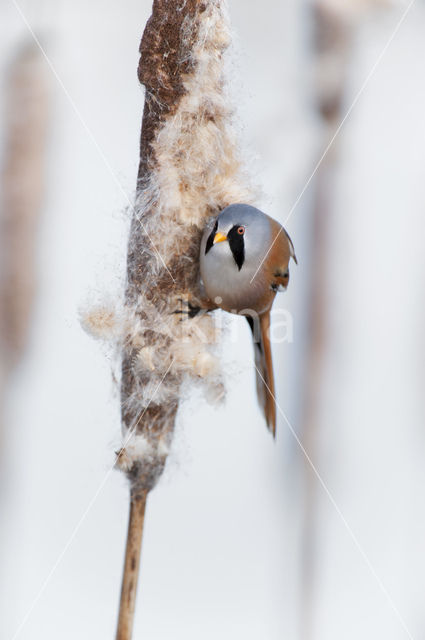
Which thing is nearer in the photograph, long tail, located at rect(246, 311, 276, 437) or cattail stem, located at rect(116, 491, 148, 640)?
cattail stem, located at rect(116, 491, 148, 640)

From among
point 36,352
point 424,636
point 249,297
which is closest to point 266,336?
point 249,297

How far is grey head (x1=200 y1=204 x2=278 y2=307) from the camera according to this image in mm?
622

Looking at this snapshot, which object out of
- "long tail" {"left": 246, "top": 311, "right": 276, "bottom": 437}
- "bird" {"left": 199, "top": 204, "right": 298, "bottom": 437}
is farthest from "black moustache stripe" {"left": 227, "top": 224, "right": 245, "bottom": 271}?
"long tail" {"left": 246, "top": 311, "right": 276, "bottom": 437}

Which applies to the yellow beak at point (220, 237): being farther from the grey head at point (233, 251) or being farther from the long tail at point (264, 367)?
the long tail at point (264, 367)

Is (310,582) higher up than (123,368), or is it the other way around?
(123,368)

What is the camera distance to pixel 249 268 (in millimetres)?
648

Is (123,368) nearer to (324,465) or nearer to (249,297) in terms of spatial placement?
(249,297)

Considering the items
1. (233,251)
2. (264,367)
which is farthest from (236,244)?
(264,367)

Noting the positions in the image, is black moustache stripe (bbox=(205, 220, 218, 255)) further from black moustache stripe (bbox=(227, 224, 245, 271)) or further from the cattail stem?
the cattail stem

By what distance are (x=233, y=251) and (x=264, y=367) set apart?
0.17 metres

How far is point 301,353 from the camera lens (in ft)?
2.96

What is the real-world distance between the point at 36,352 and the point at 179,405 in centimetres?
27

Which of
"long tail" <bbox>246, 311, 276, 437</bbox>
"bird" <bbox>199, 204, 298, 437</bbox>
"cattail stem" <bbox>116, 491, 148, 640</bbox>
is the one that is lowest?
"cattail stem" <bbox>116, 491, 148, 640</bbox>

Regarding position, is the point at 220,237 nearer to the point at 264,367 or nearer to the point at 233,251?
the point at 233,251
